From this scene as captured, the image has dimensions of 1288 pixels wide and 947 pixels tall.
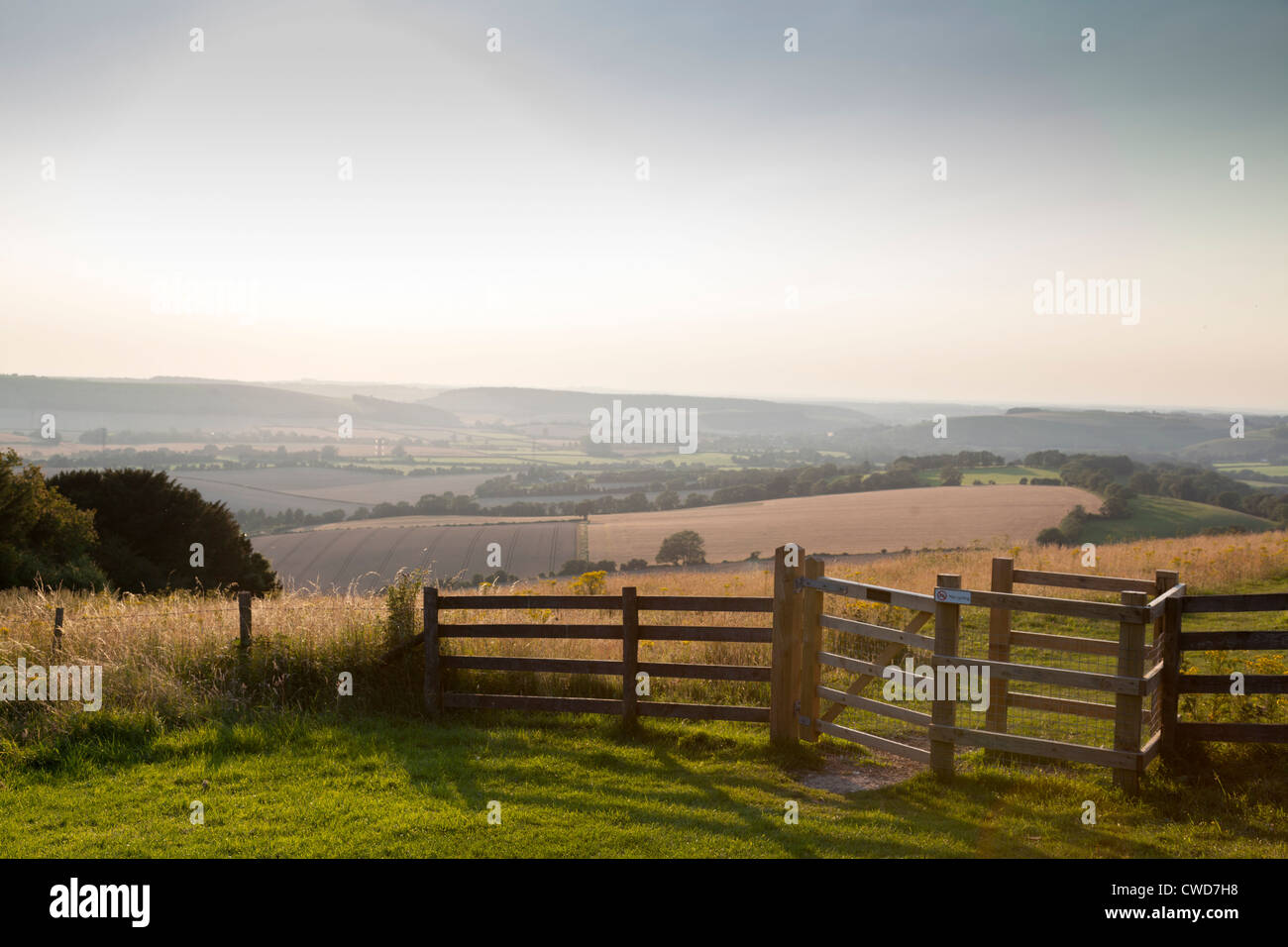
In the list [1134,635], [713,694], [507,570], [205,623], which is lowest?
[507,570]

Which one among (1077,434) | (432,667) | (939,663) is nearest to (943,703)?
(939,663)

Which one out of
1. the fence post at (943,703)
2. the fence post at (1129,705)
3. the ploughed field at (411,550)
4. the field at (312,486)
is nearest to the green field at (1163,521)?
the ploughed field at (411,550)

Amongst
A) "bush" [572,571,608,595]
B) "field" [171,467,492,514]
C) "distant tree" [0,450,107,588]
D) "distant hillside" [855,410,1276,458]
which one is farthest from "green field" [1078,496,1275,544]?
"distant hillside" [855,410,1276,458]

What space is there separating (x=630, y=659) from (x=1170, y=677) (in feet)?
17.0

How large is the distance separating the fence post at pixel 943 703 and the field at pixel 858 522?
35.7 meters

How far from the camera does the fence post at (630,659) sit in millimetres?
9445

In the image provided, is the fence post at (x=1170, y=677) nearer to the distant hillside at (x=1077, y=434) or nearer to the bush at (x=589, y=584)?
the bush at (x=589, y=584)

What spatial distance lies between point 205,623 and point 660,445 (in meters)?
170

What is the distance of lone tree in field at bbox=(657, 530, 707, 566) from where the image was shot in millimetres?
50344

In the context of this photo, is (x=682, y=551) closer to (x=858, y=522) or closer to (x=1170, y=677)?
(x=858, y=522)

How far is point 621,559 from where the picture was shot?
1971 inches

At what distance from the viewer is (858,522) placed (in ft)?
197

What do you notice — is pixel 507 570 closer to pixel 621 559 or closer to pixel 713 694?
pixel 621 559
